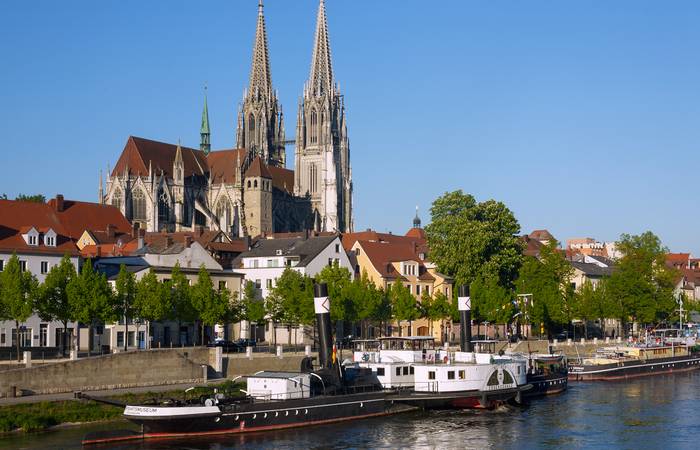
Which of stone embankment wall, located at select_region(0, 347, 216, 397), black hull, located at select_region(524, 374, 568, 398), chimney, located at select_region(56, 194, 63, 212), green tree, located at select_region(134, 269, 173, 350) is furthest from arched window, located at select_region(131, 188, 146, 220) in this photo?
black hull, located at select_region(524, 374, 568, 398)

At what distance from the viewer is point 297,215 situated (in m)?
191

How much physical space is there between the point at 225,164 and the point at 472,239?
88531 mm

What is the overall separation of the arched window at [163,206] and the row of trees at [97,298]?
90.4 metres

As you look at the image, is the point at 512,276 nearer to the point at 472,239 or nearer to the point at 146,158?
the point at 472,239

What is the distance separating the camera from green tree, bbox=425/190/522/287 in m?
103

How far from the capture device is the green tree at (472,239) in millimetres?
103125

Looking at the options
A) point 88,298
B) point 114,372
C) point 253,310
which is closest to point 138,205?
point 253,310

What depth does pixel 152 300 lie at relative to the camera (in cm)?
6969

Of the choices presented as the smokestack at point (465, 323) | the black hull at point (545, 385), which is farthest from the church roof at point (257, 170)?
the smokestack at point (465, 323)

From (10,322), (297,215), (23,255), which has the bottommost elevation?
(10,322)

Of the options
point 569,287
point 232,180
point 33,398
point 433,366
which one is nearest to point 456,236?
point 569,287

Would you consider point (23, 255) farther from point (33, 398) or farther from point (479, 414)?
point (479, 414)

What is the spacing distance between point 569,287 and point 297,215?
296ft

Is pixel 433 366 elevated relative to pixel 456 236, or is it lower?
lower
